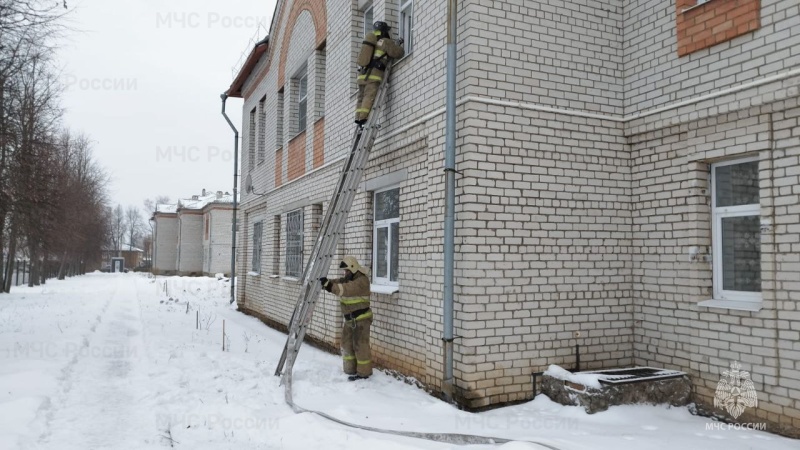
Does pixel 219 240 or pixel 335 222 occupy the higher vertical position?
pixel 219 240

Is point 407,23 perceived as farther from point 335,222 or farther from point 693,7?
point 693,7

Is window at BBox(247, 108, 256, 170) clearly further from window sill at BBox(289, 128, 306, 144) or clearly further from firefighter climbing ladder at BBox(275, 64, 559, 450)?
firefighter climbing ladder at BBox(275, 64, 559, 450)

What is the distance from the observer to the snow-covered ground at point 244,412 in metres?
4.59

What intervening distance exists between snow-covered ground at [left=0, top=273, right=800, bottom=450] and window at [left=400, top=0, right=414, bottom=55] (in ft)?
14.3

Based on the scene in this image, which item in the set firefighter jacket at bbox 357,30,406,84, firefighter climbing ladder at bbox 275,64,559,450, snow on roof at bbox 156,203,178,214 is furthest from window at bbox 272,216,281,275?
snow on roof at bbox 156,203,178,214

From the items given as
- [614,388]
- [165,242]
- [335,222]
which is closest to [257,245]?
[335,222]

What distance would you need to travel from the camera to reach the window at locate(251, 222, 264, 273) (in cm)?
1485

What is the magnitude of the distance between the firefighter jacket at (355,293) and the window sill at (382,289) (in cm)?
33

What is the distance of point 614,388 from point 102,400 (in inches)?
210

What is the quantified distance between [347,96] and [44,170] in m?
9.55

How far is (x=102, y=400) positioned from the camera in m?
6.10

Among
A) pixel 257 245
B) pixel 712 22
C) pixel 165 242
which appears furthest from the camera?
pixel 165 242

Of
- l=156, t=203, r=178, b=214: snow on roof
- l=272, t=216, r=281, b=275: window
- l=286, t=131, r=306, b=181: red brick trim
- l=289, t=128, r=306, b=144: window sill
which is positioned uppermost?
l=156, t=203, r=178, b=214: snow on roof

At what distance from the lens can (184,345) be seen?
9625 millimetres
